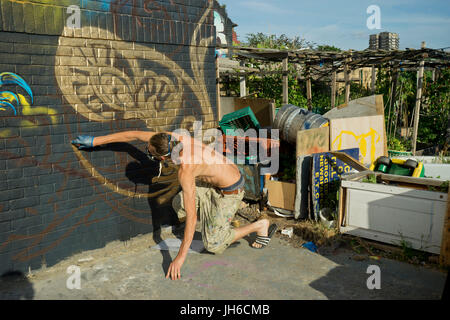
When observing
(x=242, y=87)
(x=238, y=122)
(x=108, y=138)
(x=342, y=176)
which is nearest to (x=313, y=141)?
(x=342, y=176)

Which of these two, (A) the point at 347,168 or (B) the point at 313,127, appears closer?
(A) the point at 347,168

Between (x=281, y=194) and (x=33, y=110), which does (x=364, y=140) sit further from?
(x=33, y=110)

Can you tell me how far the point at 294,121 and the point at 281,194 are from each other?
1.35m

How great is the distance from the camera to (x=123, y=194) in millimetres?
4941

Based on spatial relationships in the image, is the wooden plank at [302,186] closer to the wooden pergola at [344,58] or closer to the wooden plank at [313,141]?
the wooden plank at [313,141]

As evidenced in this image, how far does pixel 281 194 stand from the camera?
6.04m

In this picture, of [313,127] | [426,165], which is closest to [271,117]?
[313,127]

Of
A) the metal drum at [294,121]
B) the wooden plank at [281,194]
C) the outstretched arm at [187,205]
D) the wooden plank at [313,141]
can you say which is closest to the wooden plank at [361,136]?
the wooden plank at [313,141]

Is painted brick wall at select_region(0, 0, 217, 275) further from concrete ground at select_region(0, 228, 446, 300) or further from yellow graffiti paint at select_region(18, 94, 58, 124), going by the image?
concrete ground at select_region(0, 228, 446, 300)

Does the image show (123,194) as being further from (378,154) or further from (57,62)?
(378,154)

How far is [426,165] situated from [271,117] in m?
3.15

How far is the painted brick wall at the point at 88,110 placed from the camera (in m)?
4.00

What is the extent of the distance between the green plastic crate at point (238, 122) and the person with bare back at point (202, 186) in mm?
2238

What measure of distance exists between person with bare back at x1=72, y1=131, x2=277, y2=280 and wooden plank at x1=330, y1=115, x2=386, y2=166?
2.52m
